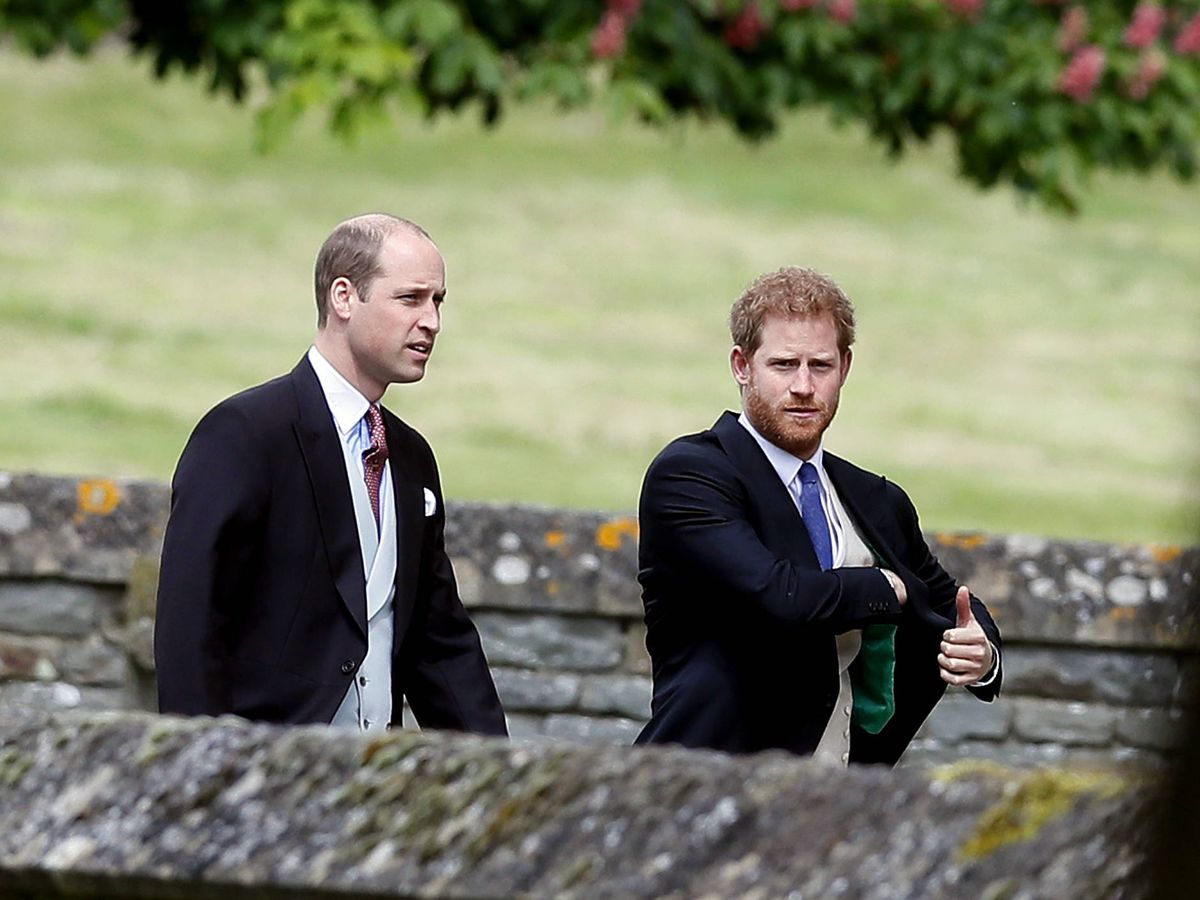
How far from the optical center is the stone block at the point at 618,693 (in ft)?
16.6

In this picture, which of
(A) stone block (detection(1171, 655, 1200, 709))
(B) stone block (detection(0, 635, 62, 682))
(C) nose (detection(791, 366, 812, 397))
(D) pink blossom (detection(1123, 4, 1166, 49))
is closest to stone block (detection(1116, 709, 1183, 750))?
(A) stone block (detection(1171, 655, 1200, 709))

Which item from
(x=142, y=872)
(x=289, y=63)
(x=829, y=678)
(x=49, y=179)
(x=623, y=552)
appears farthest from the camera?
(x=49, y=179)

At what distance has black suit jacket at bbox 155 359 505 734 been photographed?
3.08m

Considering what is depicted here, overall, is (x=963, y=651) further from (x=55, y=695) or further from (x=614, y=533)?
(x=55, y=695)

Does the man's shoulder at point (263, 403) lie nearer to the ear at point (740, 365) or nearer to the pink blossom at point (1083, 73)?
the ear at point (740, 365)

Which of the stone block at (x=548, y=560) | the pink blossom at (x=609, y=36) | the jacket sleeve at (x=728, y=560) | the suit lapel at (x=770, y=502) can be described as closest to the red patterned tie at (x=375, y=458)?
the jacket sleeve at (x=728, y=560)

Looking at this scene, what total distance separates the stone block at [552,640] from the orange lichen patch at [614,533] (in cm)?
20

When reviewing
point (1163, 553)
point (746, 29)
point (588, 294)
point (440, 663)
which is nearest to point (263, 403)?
point (440, 663)

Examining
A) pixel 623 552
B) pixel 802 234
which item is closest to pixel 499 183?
pixel 802 234

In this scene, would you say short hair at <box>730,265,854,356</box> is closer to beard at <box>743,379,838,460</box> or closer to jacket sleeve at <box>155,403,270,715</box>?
beard at <box>743,379,838,460</box>

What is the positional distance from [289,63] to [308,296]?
11800 millimetres

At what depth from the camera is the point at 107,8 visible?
20.5 feet

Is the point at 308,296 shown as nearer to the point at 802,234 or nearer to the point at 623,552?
the point at 802,234

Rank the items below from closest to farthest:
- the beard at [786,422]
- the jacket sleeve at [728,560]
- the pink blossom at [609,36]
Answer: the jacket sleeve at [728,560] < the beard at [786,422] < the pink blossom at [609,36]
